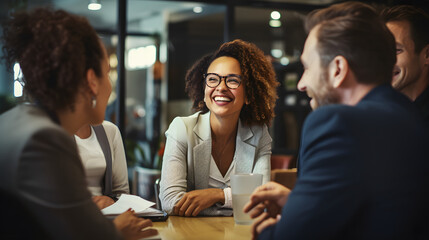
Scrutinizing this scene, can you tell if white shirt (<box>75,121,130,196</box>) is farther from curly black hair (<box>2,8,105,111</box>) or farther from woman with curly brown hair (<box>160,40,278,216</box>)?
curly black hair (<box>2,8,105,111</box>)

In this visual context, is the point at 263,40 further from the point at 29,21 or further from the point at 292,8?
the point at 29,21

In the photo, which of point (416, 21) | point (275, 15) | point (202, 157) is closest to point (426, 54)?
point (416, 21)

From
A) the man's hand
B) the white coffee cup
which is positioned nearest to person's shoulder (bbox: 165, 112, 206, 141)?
the white coffee cup

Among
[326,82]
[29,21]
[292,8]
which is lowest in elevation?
[326,82]

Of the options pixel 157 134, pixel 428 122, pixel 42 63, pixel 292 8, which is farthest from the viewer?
pixel 157 134

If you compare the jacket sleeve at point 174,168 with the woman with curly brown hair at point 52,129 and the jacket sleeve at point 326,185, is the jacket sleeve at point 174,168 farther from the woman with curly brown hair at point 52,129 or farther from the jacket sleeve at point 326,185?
the jacket sleeve at point 326,185

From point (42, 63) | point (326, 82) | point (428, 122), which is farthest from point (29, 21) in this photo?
point (428, 122)

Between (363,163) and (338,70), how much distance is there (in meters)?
0.31

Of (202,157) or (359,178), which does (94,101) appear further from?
(202,157)

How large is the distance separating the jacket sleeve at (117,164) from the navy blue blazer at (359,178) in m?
1.47

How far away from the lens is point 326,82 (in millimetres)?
1233

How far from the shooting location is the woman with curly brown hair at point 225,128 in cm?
216

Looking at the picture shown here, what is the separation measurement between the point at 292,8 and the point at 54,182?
4.13 metres

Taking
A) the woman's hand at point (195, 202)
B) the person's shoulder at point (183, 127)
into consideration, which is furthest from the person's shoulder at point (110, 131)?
the woman's hand at point (195, 202)
